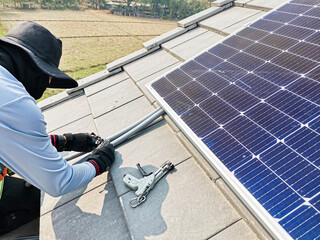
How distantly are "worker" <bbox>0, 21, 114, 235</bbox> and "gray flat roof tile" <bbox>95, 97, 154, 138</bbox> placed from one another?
80 centimetres

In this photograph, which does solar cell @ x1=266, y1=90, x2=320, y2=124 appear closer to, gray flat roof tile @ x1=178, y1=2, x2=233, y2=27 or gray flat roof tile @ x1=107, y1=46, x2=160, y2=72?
gray flat roof tile @ x1=107, y1=46, x2=160, y2=72

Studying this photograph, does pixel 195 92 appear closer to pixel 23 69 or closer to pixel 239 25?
pixel 23 69

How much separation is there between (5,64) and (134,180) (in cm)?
218

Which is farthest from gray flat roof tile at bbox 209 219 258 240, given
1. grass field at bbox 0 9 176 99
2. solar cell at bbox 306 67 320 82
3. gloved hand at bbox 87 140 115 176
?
grass field at bbox 0 9 176 99

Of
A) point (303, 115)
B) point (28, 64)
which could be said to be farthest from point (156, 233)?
point (28, 64)

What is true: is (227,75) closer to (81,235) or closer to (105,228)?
(105,228)

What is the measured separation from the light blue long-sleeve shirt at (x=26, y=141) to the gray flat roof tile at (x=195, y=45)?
4137mm

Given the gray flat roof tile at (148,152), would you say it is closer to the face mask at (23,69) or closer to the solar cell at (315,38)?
the face mask at (23,69)

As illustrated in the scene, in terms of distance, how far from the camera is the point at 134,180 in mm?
3266

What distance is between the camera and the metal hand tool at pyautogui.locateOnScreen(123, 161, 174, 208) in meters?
3.07

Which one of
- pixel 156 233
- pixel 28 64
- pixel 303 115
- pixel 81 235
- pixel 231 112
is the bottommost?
pixel 81 235

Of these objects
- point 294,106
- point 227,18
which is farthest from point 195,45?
point 294,106

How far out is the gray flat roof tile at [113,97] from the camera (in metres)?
5.34

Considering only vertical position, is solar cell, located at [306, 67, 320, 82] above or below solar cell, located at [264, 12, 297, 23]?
below
